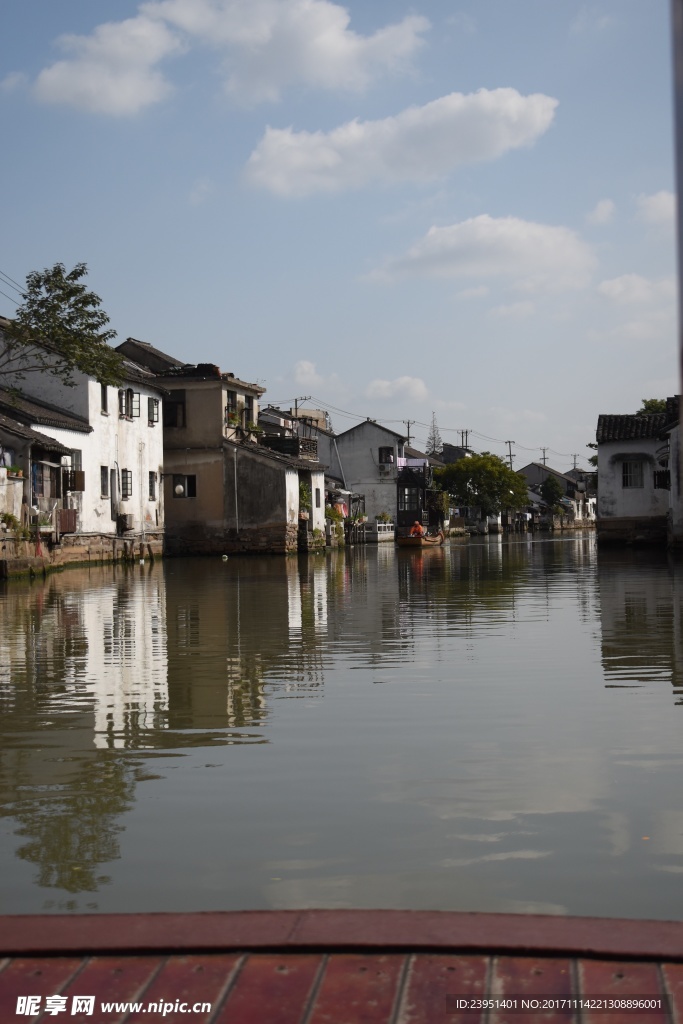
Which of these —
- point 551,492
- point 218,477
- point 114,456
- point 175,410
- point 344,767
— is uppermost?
point 175,410

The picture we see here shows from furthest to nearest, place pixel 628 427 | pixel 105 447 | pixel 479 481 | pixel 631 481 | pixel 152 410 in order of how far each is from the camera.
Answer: pixel 479 481 → pixel 628 427 → pixel 631 481 → pixel 152 410 → pixel 105 447

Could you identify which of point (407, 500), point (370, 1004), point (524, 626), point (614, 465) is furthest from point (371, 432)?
point (370, 1004)

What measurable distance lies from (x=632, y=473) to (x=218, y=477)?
20.7m

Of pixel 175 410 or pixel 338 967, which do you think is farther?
pixel 175 410

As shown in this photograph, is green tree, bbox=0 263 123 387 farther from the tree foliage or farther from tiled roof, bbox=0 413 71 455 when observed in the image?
the tree foliage

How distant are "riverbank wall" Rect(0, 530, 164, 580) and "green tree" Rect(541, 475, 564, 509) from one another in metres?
86.8

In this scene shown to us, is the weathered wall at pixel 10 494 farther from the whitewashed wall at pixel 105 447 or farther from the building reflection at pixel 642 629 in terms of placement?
the building reflection at pixel 642 629

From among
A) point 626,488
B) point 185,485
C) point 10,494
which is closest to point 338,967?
point 10,494

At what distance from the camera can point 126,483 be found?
38844 millimetres

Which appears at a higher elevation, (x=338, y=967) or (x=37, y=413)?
(x=37, y=413)

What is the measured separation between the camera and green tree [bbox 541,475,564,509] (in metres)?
122

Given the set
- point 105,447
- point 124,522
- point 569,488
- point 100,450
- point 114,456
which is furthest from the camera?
point 569,488

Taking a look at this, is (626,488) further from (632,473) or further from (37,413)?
(37,413)

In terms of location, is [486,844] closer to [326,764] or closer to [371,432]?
[326,764]
